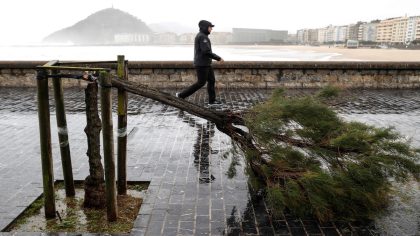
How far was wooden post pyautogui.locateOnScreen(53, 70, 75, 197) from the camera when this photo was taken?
4.18 meters

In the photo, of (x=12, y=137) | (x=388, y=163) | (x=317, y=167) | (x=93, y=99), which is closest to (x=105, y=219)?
(x=93, y=99)

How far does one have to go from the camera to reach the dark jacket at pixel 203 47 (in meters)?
9.23

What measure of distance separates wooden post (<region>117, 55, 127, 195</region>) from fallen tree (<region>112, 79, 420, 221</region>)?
9.5 inches

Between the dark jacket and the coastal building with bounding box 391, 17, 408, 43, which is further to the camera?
the coastal building with bounding box 391, 17, 408, 43

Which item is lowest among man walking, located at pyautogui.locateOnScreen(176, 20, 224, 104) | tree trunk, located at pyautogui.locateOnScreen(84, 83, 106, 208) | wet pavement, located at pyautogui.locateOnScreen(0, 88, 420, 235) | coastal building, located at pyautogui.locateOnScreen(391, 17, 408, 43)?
wet pavement, located at pyautogui.locateOnScreen(0, 88, 420, 235)

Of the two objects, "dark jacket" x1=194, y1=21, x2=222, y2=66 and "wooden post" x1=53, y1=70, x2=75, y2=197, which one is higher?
"dark jacket" x1=194, y1=21, x2=222, y2=66

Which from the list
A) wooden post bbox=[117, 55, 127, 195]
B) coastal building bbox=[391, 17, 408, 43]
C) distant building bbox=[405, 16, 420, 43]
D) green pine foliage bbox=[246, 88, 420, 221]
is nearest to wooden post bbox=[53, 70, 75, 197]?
wooden post bbox=[117, 55, 127, 195]

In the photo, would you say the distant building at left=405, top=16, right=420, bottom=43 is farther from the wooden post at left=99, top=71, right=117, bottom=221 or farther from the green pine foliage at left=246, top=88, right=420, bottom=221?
the wooden post at left=99, top=71, right=117, bottom=221

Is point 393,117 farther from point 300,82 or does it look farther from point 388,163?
point 388,163

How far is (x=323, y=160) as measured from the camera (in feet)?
13.9

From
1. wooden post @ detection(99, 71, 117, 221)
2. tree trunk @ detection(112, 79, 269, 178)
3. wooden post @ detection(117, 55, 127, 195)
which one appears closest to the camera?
wooden post @ detection(99, 71, 117, 221)

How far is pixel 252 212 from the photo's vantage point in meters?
4.28

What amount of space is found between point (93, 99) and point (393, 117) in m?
7.50

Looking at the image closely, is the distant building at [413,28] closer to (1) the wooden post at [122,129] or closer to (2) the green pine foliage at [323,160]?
(2) the green pine foliage at [323,160]
